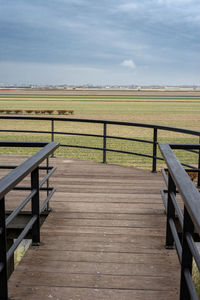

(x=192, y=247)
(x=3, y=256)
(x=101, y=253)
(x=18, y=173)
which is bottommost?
(x=101, y=253)

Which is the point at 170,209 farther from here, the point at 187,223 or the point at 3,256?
the point at 3,256

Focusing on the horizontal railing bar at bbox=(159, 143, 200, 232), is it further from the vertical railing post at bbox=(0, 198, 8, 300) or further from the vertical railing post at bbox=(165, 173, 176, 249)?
the vertical railing post at bbox=(0, 198, 8, 300)

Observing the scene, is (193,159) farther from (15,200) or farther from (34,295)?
(34,295)

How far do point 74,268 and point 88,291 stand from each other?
0.40 metres

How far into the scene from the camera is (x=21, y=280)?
3.00 metres

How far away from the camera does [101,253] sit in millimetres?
3531

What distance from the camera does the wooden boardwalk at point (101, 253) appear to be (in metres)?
2.86

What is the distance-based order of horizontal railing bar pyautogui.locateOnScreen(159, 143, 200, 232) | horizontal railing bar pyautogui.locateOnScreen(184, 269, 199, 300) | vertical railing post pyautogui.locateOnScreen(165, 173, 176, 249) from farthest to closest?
1. vertical railing post pyautogui.locateOnScreen(165, 173, 176, 249)
2. horizontal railing bar pyautogui.locateOnScreen(184, 269, 199, 300)
3. horizontal railing bar pyautogui.locateOnScreen(159, 143, 200, 232)

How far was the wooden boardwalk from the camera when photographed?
2.86 m

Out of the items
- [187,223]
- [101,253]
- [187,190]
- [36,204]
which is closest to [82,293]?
[101,253]

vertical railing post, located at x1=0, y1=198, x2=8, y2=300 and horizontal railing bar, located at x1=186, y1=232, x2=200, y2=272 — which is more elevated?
horizontal railing bar, located at x1=186, y1=232, x2=200, y2=272

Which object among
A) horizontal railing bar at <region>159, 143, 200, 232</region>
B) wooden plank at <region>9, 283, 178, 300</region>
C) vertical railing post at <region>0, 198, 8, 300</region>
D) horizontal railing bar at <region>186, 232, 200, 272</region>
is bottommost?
wooden plank at <region>9, 283, 178, 300</region>

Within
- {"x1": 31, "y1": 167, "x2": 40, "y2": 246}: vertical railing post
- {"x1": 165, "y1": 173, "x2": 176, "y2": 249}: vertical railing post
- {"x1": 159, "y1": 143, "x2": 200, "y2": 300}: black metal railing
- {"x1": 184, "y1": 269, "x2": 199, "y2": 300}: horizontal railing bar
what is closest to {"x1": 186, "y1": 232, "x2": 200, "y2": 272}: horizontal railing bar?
{"x1": 159, "y1": 143, "x2": 200, "y2": 300}: black metal railing

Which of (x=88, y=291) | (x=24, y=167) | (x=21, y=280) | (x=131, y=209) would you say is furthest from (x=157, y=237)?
(x=24, y=167)
